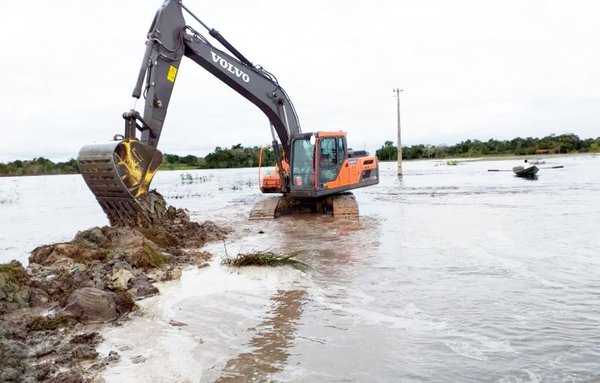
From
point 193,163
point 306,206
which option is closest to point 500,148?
point 193,163

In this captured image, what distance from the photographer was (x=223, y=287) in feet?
22.8

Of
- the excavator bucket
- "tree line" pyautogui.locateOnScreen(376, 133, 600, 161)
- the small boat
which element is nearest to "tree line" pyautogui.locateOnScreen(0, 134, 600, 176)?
"tree line" pyautogui.locateOnScreen(376, 133, 600, 161)

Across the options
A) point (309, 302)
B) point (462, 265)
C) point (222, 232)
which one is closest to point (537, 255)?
point (462, 265)

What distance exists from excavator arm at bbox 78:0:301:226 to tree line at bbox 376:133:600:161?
73577 mm

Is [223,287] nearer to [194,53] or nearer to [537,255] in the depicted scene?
[537,255]

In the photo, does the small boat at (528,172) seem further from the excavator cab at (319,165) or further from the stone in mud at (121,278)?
the stone in mud at (121,278)

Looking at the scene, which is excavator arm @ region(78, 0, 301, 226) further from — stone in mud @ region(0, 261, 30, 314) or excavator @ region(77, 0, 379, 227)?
stone in mud @ region(0, 261, 30, 314)

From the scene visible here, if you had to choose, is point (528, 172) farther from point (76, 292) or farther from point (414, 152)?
point (414, 152)

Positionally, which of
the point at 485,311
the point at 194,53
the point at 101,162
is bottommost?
the point at 485,311

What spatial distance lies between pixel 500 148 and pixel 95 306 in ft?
302

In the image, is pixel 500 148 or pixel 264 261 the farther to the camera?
pixel 500 148

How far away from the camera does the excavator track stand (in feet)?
48.8

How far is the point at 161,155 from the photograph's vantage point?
31.6ft

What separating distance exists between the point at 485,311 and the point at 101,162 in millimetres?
6459
